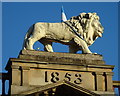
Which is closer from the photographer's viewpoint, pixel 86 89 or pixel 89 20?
pixel 86 89

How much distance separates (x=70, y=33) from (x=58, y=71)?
3.52m

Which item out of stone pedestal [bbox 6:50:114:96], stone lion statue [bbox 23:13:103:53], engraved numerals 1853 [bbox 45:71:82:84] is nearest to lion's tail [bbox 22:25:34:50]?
stone lion statue [bbox 23:13:103:53]

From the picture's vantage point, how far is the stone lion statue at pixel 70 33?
54.8 meters

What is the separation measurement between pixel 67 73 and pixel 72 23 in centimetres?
439

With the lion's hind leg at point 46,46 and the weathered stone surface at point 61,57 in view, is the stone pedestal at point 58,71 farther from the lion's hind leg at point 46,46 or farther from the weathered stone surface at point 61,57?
the lion's hind leg at point 46,46

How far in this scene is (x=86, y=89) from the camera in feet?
171

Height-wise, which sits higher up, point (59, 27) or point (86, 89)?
point (59, 27)

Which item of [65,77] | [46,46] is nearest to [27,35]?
[46,46]

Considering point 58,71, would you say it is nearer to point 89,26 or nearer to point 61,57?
point 61,57

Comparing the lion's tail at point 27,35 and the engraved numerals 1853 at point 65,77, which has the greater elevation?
the lion's tail at point 27,35

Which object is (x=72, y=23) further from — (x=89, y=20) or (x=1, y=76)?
(x=1, y=76)

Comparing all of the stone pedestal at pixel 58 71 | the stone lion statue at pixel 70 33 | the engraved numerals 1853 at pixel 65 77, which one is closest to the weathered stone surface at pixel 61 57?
the stone pedestal at pixel 58 71

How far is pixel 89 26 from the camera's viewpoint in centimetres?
5588

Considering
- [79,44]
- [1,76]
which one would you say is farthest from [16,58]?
[79,44]
